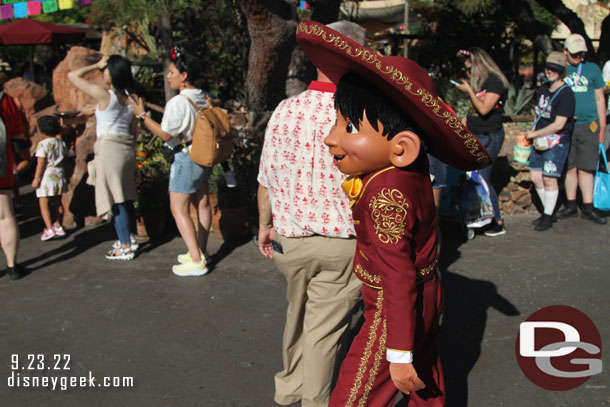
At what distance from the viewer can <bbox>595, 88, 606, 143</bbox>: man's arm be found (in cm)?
663

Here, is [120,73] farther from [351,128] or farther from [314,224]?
[351,128]

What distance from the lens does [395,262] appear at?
6.73 ft

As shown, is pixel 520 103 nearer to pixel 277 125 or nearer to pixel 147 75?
pixel 147 75

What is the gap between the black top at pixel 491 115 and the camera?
5.87 metres

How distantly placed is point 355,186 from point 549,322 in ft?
8.74

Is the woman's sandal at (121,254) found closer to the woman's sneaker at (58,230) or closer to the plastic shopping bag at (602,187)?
the woman's sneaker at (58,230)

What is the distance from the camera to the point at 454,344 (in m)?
3.97

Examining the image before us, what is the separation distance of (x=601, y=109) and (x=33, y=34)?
11.2 metres

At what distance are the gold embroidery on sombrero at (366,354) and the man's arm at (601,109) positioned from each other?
5536 mm

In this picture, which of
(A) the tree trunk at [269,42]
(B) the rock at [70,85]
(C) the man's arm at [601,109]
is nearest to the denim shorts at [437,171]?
(A) the tree trunk at [269,42]

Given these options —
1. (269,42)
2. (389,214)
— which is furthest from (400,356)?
(269,42)

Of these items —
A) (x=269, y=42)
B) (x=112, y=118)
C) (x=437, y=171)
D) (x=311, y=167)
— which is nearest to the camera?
(x=311, y=167)

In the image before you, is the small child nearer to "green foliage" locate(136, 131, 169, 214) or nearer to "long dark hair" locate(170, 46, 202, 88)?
"green foliage" locate(136, 131, 169, 214)

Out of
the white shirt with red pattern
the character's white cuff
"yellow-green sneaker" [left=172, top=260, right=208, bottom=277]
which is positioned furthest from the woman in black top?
the character's white cuff
